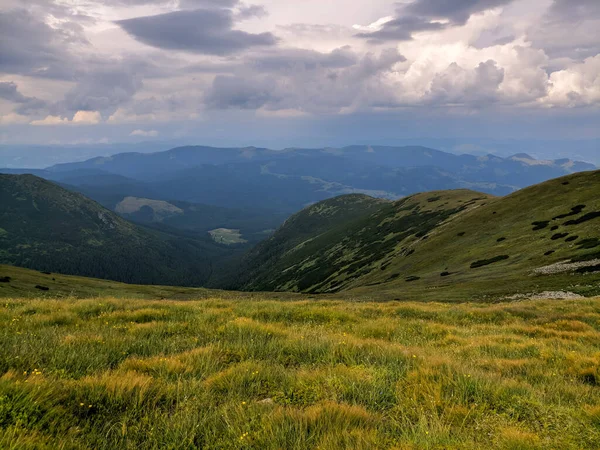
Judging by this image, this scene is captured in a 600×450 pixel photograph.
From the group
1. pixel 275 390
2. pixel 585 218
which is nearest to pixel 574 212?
pixel 585 218

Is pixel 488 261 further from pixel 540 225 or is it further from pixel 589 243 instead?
pixel 540 225

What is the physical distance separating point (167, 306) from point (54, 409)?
966 cm

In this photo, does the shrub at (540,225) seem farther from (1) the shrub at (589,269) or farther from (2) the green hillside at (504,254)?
(1) the shrub at (589,269)

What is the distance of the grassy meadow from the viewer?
4.38 metres

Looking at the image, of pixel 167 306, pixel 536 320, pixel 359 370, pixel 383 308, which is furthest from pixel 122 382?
pixel 536 320

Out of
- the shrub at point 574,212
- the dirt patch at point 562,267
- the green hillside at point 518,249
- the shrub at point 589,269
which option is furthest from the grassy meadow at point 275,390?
the shrub at point 574,212

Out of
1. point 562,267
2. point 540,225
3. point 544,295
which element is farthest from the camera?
point 540,225

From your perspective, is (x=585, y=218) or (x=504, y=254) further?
(x=504, y=254)

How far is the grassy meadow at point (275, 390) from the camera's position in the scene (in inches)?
172

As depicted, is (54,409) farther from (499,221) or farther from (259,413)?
(499,221)

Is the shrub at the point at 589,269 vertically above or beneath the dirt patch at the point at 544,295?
above

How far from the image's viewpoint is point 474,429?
4945 millimetres

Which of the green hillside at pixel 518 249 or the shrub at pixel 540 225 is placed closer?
the green hillside at pixel 518 249

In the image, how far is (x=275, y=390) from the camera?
6.00 m
